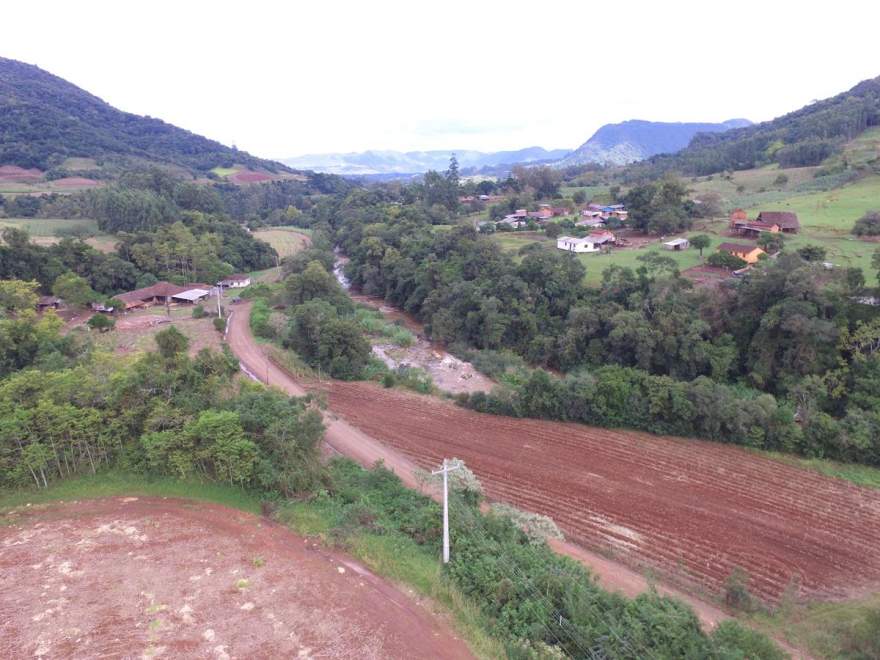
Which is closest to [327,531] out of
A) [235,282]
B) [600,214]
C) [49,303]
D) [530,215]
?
[49,303]

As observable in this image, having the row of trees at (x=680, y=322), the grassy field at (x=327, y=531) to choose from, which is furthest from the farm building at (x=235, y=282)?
the grassy field at (x=327, y=531)

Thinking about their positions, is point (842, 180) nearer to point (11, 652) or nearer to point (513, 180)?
point (513, 180)

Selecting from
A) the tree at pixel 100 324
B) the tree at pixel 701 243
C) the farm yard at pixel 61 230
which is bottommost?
the tree at pixel 100 324

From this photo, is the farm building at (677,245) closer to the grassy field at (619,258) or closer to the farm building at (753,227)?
the grassy field at (619,258)

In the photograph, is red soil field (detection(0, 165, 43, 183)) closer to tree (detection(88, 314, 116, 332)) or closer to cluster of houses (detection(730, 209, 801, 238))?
tree (detection(88, 314, 116, 332))

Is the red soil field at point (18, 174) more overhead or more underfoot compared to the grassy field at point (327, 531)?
more overhead

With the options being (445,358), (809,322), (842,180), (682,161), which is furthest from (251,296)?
(682,161)

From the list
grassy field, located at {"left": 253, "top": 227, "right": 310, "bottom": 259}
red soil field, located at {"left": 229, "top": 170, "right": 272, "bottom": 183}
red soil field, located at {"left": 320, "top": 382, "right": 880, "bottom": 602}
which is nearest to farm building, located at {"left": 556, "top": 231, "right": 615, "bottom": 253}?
red soil field, located at {"left": 320, "top": 382, "right": 880, "bottom": 602}
